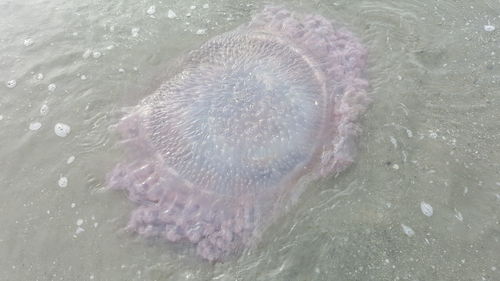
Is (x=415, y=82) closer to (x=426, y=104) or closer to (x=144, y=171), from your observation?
(x=426, y=104)

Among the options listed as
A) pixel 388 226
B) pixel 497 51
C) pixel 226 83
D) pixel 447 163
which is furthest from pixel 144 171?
pixel 497 51

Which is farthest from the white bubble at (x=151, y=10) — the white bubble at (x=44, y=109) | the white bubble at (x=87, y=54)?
the white bubble at (x=44, y=109)

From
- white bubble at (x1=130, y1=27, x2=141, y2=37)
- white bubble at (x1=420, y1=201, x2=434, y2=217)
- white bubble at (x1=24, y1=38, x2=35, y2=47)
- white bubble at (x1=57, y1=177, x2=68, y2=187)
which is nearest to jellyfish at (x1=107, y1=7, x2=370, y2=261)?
white bubble at (x1=57, y1=177, x2=68, y2=187)

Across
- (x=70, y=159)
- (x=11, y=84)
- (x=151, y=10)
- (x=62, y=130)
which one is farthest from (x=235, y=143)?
(x=11, y=84)

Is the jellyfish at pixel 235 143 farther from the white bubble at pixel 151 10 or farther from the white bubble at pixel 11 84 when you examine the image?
the white bubble at pixel 11 84

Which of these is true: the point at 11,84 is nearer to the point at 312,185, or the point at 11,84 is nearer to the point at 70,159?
the point at 70,159

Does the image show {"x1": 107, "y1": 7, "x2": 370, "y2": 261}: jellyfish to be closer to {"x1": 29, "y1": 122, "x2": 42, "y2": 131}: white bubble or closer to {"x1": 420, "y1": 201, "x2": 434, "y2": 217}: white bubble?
{"x1": 420, "y1": 201, "x2": 434, "y2": 217}: white bubble
